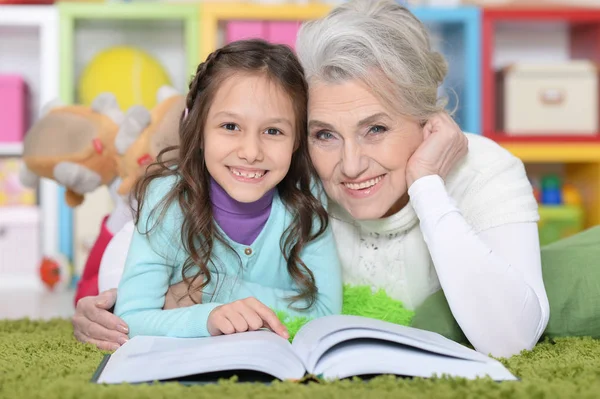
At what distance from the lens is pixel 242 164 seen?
1.22 m

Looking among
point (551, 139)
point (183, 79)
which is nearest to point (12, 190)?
point (183, 79)

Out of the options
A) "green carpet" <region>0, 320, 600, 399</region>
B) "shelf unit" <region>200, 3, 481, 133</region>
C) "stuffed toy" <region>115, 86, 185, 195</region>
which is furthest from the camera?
"shelf unit" <region>200, 3, 481, 133</region>

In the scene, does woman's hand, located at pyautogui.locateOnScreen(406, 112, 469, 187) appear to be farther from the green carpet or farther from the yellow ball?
the yellow ball

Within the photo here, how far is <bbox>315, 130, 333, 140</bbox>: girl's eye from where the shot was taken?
1255 millimetres

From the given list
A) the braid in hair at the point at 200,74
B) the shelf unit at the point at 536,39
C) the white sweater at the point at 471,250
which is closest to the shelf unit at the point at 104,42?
the shelf unit at the point at 536,39

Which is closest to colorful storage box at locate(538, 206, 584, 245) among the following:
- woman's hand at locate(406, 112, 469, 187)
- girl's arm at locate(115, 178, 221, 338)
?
woman's hand at locate(406, 112, 469, 187)

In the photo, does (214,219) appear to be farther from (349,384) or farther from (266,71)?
(349,384)

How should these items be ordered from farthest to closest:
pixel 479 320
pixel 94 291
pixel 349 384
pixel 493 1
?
pixel 493 1 → pixel 94 291 → pixel 479 320 → pixel 349 384

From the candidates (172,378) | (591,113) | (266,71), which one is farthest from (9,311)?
(591,113)

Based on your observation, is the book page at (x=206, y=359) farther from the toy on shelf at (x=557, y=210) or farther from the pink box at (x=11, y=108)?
the toy on shelf at (x=557, y=210)

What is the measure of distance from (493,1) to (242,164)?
8.14 ft

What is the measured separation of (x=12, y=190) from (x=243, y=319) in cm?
208

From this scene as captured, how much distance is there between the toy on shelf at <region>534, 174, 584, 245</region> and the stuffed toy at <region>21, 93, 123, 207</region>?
1.82m

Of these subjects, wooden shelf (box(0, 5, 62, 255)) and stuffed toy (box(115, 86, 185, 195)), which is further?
wooden shelf (box(0, 5, 62, 255))
